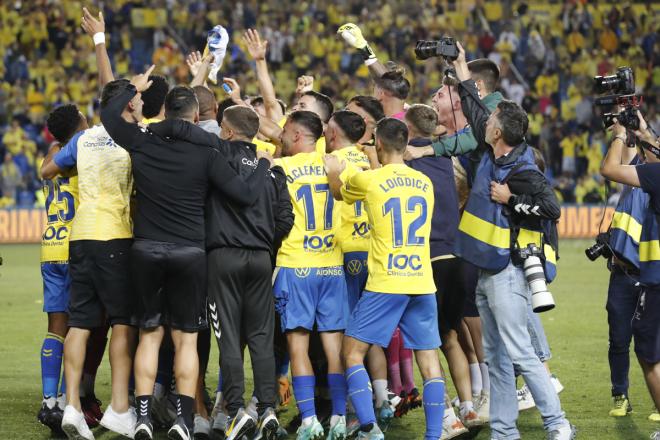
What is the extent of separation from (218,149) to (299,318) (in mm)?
1413

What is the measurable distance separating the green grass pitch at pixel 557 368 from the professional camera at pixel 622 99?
250cm

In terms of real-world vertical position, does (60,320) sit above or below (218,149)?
below

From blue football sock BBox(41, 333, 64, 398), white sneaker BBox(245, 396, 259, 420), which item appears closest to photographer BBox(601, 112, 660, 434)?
white sneaker BBox(245, 396, 259, 420)

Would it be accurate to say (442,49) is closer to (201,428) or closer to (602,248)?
(602,248)

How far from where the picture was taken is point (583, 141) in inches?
1190

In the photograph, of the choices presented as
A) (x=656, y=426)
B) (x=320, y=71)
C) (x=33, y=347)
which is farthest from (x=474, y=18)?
(x=656, y=426)

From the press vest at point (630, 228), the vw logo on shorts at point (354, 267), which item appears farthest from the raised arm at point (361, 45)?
the press vest at point (630, 228)

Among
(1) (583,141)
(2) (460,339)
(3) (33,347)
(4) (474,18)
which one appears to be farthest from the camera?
(4) (474,18)

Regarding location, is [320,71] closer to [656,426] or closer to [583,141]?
[583,141]

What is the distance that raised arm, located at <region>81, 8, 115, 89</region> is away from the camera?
27.1ft

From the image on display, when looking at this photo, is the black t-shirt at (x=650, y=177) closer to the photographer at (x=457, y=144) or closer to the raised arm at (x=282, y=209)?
the photographer at (x=457, y=144)

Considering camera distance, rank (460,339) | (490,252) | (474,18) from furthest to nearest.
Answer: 1. (474,18)
2. (460,339)
3. (490,252)

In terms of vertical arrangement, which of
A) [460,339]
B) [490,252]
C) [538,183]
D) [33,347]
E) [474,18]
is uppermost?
[474,18]

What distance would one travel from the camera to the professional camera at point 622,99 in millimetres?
7465
